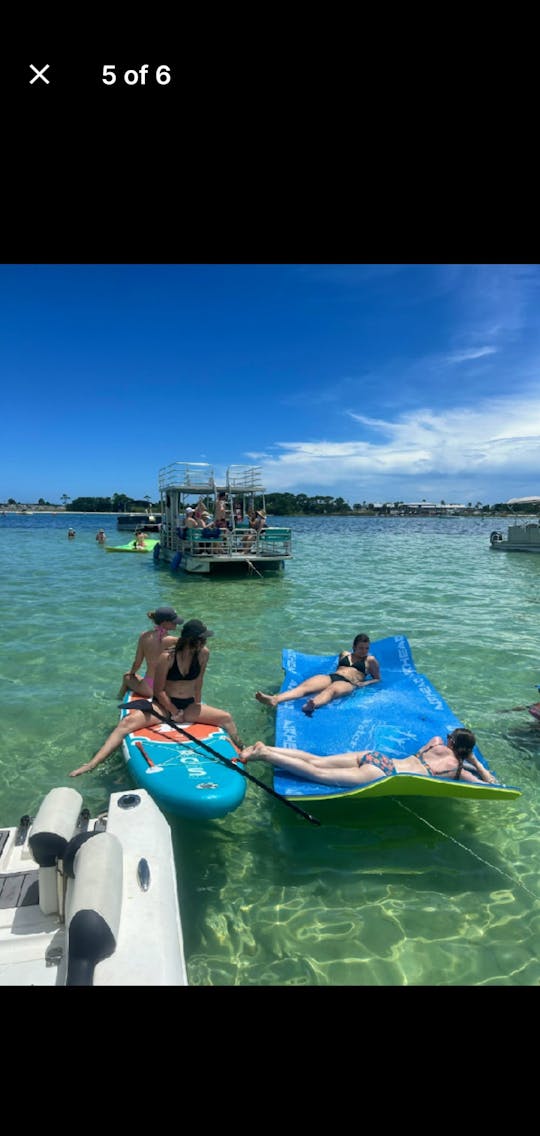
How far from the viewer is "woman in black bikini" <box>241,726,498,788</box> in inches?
197

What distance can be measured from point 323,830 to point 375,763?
774 millimetres

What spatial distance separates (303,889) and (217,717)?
2.04 m

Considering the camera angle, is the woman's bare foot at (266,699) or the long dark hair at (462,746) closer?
the long dark hair at (462,746)

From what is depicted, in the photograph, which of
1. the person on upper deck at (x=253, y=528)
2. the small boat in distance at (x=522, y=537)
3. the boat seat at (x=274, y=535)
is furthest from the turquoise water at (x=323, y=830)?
the small boat in distance at (x=522, y=537)

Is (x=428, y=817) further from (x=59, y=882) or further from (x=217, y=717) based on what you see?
(x=59, y=882)

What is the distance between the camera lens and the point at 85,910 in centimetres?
275

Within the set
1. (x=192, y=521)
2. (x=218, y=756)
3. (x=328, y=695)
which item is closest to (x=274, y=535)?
(x=192, y=521)

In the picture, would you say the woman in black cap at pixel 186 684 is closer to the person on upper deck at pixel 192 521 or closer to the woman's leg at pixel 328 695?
the woman's leg at pixel 328 695

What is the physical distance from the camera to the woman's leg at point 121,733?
568 centimetres

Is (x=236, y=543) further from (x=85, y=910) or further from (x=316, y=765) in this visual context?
(x=85, y=910)

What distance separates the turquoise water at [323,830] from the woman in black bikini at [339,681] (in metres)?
0.51

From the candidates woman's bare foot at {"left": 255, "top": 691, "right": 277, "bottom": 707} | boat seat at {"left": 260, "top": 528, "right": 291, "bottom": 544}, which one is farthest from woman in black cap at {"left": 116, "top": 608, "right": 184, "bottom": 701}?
boat seat at {"left": 260, "top": 528, "right": 291, "bottom": 544}
